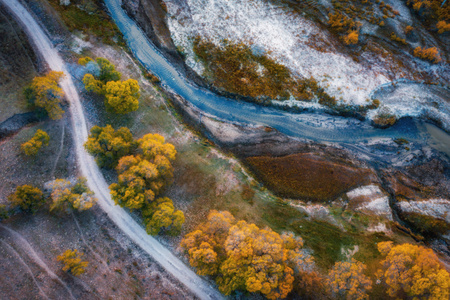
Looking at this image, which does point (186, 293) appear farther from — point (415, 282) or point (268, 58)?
point (268, 58)

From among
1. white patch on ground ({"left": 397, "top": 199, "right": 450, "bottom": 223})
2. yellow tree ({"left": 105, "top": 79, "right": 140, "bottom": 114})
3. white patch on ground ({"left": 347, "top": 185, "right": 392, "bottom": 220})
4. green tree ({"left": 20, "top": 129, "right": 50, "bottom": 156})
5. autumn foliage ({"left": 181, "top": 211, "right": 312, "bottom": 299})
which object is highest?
yellow tree ({"left": 105, "top": 79, "right": 140, "bottom": 114})

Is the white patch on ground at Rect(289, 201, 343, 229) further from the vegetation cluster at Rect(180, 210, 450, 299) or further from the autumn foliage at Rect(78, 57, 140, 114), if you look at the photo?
the autumn foliage at Rect(78, 57, 140, 114)

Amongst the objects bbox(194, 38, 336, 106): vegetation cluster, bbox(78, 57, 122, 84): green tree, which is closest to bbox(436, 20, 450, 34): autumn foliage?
bbox(194, 38, 336, 106): vegetation cluster

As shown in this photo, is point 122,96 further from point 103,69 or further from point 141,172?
point 141,172

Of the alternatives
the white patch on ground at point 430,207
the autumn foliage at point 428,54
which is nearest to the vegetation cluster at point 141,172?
the white patch on ground at point 430,207

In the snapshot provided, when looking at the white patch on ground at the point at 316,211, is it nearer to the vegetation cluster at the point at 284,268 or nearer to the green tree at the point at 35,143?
the vegetation cluster at the point at 284,268

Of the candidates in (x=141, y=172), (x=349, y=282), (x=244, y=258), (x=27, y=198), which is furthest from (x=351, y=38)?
(x=27, y=198)

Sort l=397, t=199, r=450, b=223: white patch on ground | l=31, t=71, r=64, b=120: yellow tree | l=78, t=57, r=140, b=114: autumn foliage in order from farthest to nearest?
l=397, t=199, r=450, b=223: white patch on ground < l=78, t=57, r=140, b=114: autumn foliage < l=31, t=71, r=64, b=120: yellow tree
